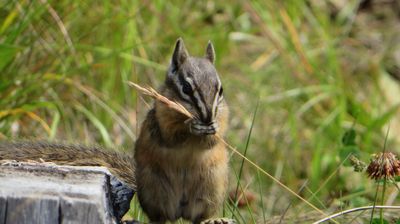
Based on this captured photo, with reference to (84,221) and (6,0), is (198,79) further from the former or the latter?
(6,0)

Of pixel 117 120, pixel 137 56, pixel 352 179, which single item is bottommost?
pixel 352 179

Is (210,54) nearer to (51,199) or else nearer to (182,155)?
(182,155)

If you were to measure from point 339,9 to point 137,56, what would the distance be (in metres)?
2.63

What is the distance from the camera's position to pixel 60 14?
505 cm

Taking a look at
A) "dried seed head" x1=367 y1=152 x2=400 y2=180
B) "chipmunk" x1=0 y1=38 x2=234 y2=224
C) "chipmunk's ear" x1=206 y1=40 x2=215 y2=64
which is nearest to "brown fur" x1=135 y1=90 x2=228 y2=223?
"chipmunk" x1=0 y1=38 x2=234 y2=224

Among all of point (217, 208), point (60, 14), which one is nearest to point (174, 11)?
point (60, 14)

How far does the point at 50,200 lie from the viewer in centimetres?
251

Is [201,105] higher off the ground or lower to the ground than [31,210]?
higher

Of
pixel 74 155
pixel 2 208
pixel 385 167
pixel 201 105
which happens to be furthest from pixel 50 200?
pixel 74 155

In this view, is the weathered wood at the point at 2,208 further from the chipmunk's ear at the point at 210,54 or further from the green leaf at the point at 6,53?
the green leaf at the point at 6,53

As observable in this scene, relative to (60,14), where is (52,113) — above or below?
below

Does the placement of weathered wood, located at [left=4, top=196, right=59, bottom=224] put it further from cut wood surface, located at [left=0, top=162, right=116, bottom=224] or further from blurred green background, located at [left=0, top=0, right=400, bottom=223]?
blurred green background, located at [left=0, top=0, right=400, bottom=223]

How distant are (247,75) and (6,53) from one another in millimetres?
2496

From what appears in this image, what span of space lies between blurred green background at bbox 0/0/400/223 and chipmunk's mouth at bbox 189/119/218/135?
23.1 inches
